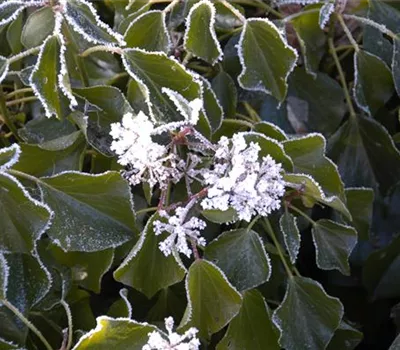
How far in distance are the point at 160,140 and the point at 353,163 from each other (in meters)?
0.28

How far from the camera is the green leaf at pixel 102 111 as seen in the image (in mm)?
587

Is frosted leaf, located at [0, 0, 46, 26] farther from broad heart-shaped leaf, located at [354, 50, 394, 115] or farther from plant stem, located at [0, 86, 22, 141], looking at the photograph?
broad heart-shaped leaf, located at [354, 50, 394, 115]

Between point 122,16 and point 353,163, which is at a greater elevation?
point 122,16

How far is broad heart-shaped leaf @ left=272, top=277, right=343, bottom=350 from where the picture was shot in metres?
0.62

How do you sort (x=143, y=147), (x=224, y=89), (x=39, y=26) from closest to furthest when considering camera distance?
(x=143, y=147), (x=39, y=26), (x=224, y=89)

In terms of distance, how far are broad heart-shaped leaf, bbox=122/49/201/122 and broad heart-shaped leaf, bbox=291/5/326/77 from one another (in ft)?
0.55

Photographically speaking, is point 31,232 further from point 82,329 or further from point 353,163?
point 353,163

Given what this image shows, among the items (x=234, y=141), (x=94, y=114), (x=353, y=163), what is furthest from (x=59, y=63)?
(x=353, y=163)

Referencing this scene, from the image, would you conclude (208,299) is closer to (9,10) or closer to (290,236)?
(290,236)

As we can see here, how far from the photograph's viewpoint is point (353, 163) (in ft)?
2.45

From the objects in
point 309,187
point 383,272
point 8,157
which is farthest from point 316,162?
point 8,157

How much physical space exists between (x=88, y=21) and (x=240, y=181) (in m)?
0.19

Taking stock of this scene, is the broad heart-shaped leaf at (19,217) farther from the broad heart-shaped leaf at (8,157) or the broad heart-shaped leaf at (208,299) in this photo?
the broad heart-shaped leaf at (208,299)

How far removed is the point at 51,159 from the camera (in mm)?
619
